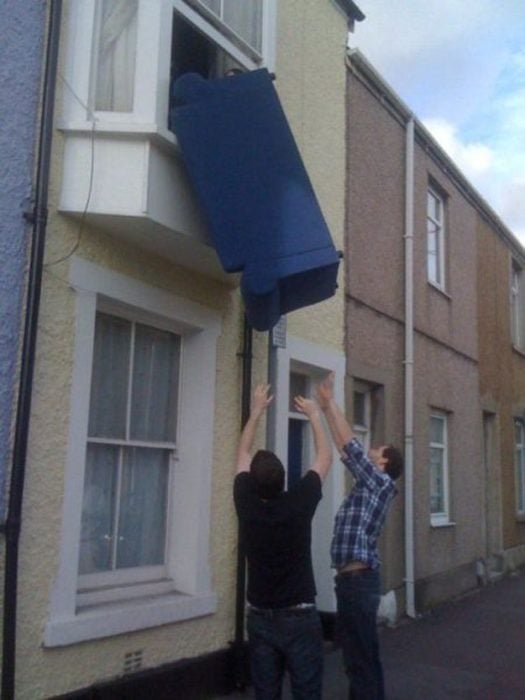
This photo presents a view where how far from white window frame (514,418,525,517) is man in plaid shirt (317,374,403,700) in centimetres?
1187

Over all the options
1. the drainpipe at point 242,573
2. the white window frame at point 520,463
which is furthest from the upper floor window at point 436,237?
the drainpipe at point 242,573

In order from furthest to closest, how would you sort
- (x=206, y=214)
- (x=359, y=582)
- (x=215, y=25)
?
(x=215, y=25) < (x=206, y=214) < (x=359, y=582)

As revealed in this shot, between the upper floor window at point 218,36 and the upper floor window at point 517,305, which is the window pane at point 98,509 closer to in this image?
the upper floor window at point 218,36

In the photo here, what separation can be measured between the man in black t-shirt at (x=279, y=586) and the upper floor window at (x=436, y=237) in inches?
335

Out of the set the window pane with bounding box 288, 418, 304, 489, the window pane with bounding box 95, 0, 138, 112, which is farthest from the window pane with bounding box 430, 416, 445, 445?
the window pane with bounding box 95, 0, 138, 112

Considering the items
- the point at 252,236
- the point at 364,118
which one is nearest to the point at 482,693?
the point at 252,236

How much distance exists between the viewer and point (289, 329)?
8328 mm

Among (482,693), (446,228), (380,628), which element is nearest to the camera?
(482,693)

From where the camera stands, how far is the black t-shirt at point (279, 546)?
4582 millimetres

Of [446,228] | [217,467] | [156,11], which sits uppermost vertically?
[446,228]

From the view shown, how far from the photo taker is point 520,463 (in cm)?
1759

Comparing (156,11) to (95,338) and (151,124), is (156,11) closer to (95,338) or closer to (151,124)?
(151,124)

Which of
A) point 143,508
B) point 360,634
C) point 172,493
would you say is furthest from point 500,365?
point 360,634

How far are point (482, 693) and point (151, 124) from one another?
529 centimetres
